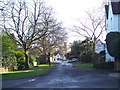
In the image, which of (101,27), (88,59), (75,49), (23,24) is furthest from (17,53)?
(75,49)

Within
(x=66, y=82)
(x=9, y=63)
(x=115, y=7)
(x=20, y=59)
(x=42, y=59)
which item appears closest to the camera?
(x=66, y=82)

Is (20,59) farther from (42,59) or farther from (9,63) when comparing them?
(42,59)

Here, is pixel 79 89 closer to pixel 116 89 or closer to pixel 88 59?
pixel 116 89

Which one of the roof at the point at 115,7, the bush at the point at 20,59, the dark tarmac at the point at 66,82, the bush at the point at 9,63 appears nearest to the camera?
the dark tarmac at the point at 66,82

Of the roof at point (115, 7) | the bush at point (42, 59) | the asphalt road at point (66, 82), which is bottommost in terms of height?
the asphalt road at point (66, 82)

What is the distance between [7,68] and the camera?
1709 inches

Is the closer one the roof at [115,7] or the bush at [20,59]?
the roof at [115,7]

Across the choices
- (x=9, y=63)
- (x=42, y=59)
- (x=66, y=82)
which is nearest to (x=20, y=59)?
(x=9, y=63)

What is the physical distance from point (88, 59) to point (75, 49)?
82.4 ft

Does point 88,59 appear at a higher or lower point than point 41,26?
lower

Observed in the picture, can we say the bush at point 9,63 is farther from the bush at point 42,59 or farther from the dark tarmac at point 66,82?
the bush at point 42,59

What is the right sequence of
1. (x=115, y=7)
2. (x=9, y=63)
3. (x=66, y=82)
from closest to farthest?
(x=66, y=82) < (x=9, y=63) < (x=115, y=7)

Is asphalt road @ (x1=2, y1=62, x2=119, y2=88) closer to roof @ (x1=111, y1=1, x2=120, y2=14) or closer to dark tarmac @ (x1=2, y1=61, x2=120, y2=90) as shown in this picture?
dark tarmac @ (x1=2, y1=61, x2=120, y2=90)

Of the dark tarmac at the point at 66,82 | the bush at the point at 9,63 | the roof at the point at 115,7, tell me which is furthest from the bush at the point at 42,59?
the dark tarmac at the point at 66,82
